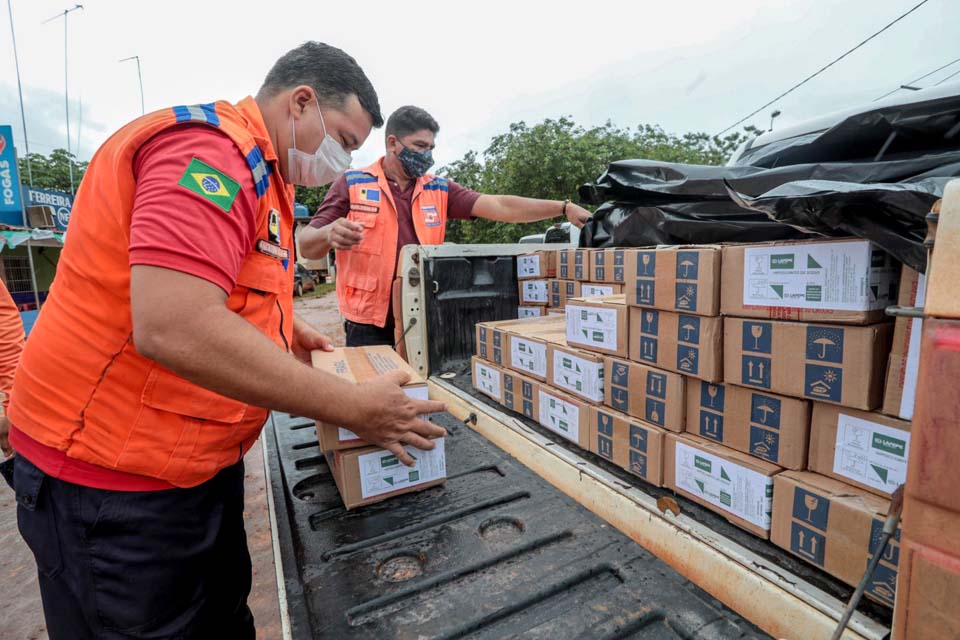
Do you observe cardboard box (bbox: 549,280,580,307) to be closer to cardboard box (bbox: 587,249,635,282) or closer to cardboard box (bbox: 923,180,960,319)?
cardboard box (bbox: 587,249,635,282)

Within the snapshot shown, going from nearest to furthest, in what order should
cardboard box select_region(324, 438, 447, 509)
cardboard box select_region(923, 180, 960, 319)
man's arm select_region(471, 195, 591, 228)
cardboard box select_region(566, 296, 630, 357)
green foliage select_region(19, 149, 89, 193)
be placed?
cardboard box select_region(923, 180, 960, 319)
cardboard box select_region(324, 438, 447, 509)
cardboard box select_region(566, 296, 630, 357)
man's arm select_region(471, 195, 591, 228)
green foliage select_region(19, 149, 89, 193)

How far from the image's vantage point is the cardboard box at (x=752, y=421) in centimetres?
132

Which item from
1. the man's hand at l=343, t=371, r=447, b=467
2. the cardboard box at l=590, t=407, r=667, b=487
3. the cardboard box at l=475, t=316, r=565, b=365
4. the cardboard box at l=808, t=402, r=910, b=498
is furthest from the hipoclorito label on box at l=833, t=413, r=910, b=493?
the cardboard box at l=475, t=316, r=565, b=365

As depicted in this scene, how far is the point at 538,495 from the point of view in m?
1.68

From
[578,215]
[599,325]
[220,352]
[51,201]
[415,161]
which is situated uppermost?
[51,201]

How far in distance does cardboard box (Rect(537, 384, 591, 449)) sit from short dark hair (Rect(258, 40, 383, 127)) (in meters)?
1.36

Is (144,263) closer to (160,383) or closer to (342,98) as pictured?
(160,383)

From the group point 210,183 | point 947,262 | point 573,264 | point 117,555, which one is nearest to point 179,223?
point 210,183

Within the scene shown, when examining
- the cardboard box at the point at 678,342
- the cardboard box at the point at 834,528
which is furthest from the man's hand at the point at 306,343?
the cardboard box at the point at 834,528

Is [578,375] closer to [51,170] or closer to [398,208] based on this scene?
[398,208]

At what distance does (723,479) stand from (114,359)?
159 cm

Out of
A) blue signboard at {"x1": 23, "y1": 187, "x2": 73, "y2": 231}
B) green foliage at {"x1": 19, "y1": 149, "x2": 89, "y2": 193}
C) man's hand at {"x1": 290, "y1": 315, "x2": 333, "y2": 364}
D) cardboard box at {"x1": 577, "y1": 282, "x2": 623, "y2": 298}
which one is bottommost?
man's hand at {"x1": 290, "y1": 315, "x2": 333, "y2": 364}

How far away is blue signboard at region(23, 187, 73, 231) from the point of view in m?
10.8

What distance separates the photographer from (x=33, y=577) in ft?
9.48
